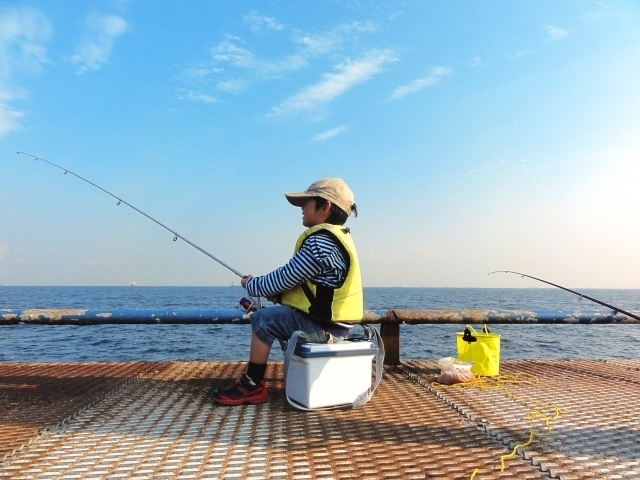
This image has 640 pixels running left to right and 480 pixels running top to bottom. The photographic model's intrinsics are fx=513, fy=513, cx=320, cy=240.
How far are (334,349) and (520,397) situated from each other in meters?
1.56

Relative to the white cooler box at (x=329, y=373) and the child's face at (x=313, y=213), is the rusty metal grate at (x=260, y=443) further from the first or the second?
the child's face at (x=313, y=213)

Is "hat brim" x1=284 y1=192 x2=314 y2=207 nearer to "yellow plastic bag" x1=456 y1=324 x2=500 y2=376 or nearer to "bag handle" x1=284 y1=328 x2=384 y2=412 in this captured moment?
"bag handle" x1=284 y1=328 x2=384 y2=412

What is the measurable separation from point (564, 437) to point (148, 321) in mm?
3404

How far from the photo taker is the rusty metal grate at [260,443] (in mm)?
2346

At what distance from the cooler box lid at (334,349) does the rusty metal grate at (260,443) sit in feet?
1.28

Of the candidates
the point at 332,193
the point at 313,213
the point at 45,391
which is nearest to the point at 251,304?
the point at 313,213

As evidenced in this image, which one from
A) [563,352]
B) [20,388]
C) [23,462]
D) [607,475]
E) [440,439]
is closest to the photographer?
[607,475]

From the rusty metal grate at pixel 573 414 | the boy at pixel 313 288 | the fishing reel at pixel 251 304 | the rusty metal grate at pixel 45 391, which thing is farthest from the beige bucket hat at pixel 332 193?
the rusty metal grate at pixel 45 391

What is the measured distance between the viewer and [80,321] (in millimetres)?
4508

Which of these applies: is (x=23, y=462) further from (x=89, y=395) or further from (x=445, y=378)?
(x=445, y=378)

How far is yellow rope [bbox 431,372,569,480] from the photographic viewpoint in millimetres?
2753

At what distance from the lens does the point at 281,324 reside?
11.7 ft

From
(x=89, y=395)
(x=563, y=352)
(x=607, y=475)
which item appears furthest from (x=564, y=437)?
(x=563, y=352)

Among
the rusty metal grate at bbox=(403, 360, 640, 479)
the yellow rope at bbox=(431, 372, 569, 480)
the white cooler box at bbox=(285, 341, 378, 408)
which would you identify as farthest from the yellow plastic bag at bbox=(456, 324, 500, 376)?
the white cooler box at bbox=(285, 341, 378, 408)
